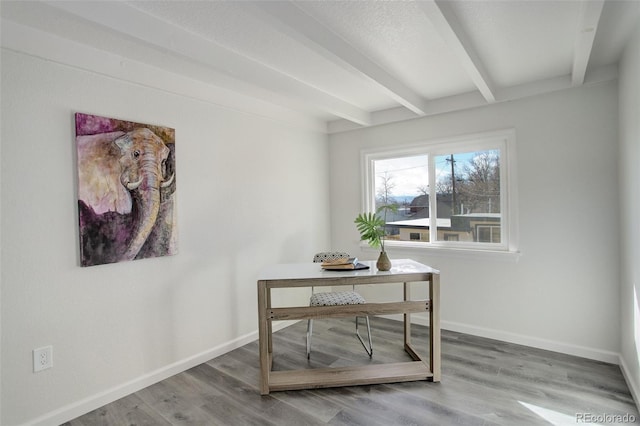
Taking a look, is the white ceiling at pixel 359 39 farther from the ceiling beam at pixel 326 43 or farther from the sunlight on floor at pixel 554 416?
the sunlight on floor at pixel 554 416

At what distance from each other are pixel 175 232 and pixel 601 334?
3563 mm

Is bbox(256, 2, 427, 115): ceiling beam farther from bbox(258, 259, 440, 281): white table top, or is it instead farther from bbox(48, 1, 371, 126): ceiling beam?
bbox(258, 259, 440, 281): white table top

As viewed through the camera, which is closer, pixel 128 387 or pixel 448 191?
pixel 128 387

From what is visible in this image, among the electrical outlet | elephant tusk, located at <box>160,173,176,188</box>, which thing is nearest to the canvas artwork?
elephant tusk, located at <box>160,173,176,188</box>

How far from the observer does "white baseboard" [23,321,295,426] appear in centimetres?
203

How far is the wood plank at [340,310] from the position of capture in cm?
240

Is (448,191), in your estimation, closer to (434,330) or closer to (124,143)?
(434,330)

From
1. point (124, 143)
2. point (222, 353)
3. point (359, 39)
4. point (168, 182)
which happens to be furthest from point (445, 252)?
point (124, 143)

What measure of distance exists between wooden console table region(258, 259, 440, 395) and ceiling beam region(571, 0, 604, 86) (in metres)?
1.69

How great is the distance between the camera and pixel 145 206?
247 centimetres

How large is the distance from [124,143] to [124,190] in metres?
0.33

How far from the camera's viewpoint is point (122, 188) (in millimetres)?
2342

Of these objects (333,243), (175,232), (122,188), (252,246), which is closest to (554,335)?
(333,243)

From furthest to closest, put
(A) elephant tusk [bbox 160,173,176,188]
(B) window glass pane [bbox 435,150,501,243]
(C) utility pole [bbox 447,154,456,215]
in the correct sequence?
(C) utility pole [bbox 447,154,456,215] < (B) window glass pane [bbox 435,150,501,243] < (A) elephant tusk [bbox 160,173,176,188]
